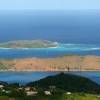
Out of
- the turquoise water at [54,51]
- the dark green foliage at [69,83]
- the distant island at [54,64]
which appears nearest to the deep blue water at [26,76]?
the distant island at [54,64]

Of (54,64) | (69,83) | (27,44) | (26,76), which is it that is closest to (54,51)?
(27,44)

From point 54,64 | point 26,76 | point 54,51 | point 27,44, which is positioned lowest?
point 26,76

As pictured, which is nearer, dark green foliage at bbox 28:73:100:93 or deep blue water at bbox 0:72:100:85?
dark green foliage at bbox 28:73:100:93

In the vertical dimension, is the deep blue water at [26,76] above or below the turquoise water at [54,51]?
below

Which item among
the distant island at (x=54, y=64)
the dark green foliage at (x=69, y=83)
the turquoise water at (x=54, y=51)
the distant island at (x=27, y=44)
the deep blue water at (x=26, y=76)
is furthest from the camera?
the distant island at (x=27, y=44)

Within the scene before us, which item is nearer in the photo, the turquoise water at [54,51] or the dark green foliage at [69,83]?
the dark green foliage at [69,83]

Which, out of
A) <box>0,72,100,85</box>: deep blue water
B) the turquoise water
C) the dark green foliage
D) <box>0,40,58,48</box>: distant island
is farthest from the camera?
<box>0,40,58,48</box>: distant island

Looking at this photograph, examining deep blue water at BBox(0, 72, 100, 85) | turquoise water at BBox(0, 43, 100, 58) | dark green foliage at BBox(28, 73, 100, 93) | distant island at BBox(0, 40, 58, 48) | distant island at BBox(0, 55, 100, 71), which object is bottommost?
dark green foliage at BBox(28, 73, 100, 93)

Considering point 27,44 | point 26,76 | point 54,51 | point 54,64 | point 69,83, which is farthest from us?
point 27,44

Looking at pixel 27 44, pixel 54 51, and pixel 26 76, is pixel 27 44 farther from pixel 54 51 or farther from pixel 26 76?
pixel 26 76

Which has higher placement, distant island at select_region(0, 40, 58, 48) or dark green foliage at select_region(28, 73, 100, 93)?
distant island at select_region(0, 40, 58, 48)

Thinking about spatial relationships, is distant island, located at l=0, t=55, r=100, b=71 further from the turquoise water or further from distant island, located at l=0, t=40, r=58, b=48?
distant island, located at l=0, t=40, r=58, b=48

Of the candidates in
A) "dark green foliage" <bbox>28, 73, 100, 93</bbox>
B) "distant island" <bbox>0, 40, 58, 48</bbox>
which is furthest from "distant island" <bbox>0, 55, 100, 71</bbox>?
"dark green foliage" <bbox>28, 73, 100, 93</bbox>

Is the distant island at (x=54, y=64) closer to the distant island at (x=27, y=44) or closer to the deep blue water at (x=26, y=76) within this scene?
the deep blue water at (x=26, y=76)
